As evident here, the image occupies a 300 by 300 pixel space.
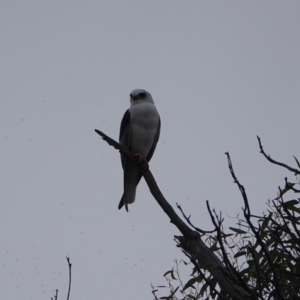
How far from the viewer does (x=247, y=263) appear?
3430 mm

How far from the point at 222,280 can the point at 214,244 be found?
1206 millimetres

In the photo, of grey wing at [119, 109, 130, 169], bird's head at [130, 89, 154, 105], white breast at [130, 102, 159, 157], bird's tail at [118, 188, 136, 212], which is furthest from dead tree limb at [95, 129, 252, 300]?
bird's head at [130, 89, 154, 105]

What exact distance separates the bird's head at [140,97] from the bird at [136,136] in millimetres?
305

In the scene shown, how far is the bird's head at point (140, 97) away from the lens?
250 inches

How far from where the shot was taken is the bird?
18.3ft

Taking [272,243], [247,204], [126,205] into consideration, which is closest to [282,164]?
[247,204]

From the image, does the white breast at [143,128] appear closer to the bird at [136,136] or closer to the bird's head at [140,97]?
the bird at [136,136]

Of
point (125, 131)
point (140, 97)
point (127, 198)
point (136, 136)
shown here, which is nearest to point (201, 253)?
point (127, 198)

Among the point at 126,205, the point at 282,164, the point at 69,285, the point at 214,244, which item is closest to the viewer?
the point at 282,164

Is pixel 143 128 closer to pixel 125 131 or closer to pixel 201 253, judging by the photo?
pixel 125 131

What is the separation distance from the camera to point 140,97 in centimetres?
638

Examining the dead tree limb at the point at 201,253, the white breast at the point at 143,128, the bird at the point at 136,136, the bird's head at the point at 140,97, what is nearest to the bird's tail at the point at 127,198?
the bird at the point at 136,136

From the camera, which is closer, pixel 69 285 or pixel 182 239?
pixel 69 285

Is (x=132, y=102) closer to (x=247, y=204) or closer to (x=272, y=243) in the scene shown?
(x=272, y=243)
